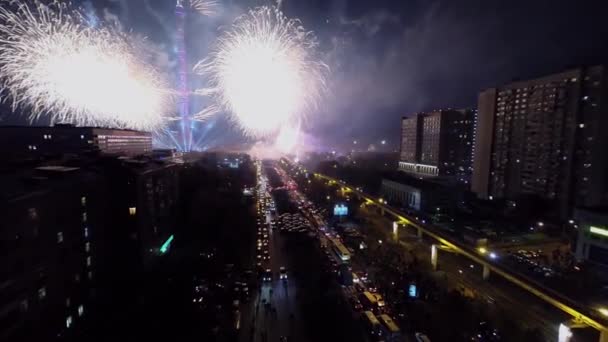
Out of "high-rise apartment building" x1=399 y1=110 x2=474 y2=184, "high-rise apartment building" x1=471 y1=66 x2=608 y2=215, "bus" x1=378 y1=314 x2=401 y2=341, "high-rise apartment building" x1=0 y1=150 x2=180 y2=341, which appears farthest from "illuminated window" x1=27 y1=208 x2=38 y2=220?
"high-rise apartment building" x1=399 y1=110 x2=474 y2=184

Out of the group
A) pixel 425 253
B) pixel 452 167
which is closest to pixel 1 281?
pixel 425 253

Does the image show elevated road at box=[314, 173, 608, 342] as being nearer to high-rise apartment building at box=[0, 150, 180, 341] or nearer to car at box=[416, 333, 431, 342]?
car at box=[416, 333, 431, 342]

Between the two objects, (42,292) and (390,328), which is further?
(390,328)

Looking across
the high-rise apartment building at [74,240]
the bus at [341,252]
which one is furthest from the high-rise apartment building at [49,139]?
the bus at [341,252]

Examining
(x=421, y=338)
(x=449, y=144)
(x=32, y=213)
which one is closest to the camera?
(x=32, y=213)

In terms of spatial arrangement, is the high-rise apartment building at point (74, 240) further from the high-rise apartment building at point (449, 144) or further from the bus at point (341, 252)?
the high-rise apartment building at point (449, 144)

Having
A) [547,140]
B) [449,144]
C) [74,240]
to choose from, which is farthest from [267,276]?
[449,144]

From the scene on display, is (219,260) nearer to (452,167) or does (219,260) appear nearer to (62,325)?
(62,325)

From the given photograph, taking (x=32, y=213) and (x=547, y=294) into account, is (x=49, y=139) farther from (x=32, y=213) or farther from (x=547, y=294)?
(x=547, y=294)
